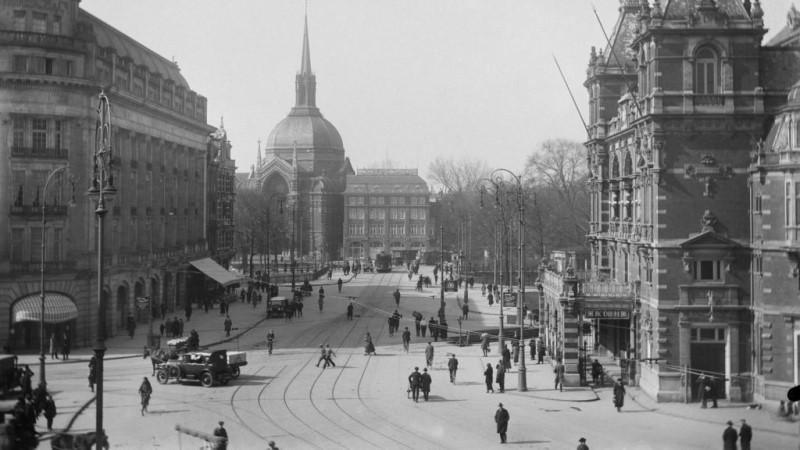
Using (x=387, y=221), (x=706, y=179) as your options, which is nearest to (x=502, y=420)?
(x=706, y=179)

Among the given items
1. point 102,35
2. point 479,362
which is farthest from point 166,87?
point 479,362

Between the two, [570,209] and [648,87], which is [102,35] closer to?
[648,87]

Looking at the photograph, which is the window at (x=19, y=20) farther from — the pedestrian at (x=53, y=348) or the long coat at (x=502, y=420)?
the long coat at (x=502, y=420)

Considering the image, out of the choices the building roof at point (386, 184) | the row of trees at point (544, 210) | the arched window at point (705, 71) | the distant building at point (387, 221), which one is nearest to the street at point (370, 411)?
the arched window at point (705, 71)

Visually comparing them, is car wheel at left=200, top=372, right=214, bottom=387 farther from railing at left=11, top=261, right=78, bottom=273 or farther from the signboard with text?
railing at left=11, top=261, right=78, bottom=273

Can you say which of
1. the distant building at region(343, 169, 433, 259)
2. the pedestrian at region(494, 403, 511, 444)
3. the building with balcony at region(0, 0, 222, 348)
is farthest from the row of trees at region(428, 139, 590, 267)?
the pedestrian at region(494, 403, 511, 444)

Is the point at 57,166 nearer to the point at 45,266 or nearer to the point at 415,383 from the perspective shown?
the point at 45,266
